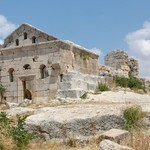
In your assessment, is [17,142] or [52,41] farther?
[52,41]

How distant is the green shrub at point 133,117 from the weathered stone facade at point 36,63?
660 inches

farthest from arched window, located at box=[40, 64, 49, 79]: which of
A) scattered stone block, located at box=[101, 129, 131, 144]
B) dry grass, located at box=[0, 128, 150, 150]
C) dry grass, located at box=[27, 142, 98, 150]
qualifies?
scattered stone block, located at box=[101, 129, 131, 144]

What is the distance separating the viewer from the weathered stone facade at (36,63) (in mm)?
26906

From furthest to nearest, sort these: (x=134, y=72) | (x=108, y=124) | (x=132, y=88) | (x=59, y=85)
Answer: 1. (x=134, y=72)
2. (x=132, y=88)
3. (x=59, y=85)
4. (x=108, y=124)

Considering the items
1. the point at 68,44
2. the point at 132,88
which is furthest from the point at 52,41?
the point at 132,88

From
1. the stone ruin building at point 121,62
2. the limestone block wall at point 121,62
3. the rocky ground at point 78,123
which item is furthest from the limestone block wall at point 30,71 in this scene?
the rocky ground at point 78,123

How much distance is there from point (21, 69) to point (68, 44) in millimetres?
4391

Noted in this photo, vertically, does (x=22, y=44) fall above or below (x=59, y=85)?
above

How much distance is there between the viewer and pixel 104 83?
29.4 meters

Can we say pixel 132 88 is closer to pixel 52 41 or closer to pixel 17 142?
pixel 52 41

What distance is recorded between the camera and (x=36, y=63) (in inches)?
1097

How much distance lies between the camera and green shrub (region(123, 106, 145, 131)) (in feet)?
31.5

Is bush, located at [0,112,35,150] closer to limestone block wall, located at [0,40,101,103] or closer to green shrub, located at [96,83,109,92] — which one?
limestone block wall, located at [0,40,101,103]

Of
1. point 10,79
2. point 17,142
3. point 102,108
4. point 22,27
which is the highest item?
point 22,27
